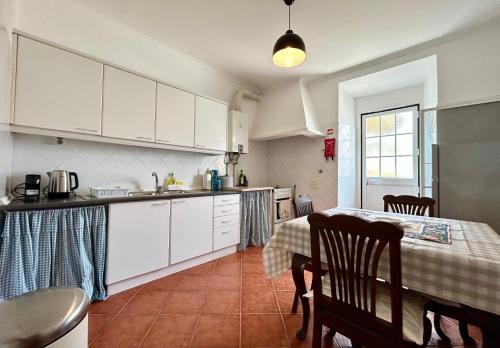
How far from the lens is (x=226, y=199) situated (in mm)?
2773

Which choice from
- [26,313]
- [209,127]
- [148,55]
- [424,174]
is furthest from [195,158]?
[424,174]

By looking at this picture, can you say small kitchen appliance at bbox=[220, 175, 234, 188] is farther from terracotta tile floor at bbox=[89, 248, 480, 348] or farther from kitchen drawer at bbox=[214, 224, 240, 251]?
terracotta tile floor at bbox=[89, 248, 480, 348]

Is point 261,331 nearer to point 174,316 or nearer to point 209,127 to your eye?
point 174,316

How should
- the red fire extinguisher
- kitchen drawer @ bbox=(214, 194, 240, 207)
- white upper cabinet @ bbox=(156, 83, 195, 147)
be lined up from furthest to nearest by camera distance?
the red fire extinguisher → kitchen drawer @ bbox=(214, 194, 240, 207) → white upper cabinet @ bbox=(156, 83, 195, 147)

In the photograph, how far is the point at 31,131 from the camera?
1.64 m

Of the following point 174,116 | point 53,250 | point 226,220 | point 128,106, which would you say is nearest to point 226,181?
point 226,220

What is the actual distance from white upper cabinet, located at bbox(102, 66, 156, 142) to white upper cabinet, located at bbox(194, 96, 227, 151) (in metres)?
0.58

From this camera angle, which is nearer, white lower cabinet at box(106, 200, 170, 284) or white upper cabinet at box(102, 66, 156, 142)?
white lower cabinet at box(106, 200, 170, 284)

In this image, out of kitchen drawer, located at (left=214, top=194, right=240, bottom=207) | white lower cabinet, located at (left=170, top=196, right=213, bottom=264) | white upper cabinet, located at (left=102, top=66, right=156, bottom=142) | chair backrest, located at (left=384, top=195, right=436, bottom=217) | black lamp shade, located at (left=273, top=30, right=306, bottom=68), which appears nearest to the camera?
black lamp shade, located at (left=273, top=30, right=306, bottom=68)

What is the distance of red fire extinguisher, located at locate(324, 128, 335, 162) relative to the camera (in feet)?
10.6

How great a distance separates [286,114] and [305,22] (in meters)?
1.41

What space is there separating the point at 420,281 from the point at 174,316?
159cm

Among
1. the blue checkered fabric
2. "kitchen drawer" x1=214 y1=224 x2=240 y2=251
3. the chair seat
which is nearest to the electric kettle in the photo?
the blue checkered fabric

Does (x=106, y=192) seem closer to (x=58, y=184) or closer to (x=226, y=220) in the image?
(x=58, y=184)
